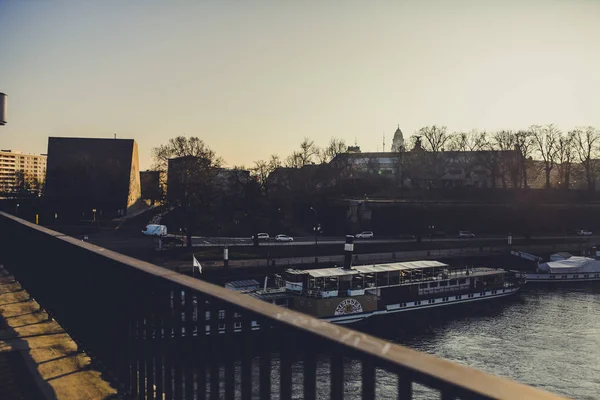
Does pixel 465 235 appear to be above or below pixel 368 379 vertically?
below

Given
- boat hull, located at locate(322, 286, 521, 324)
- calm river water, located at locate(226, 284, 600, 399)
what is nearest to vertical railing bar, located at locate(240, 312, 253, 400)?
calm river water, located at locate(226, 284, 600, 399)

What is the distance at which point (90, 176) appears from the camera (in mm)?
61156

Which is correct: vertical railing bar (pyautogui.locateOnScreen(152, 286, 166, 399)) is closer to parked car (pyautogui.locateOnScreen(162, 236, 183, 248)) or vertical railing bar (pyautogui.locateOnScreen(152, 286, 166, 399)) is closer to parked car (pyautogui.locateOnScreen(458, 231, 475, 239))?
parked car (pyautogui.locateOnScreen(162, 236, 183, 248))

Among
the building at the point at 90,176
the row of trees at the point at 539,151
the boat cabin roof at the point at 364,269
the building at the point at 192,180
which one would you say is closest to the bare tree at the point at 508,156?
the row of trees at the point at 539,151

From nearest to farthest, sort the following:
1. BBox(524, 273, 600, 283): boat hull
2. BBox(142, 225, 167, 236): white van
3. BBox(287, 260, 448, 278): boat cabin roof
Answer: BBox(287, 260, 448, 278): boat cabin roof < BBox(524, 273, 600, 283): boat hull < BBox(142, 225, 167, 236): white van

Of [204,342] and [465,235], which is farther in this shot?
[465,235]

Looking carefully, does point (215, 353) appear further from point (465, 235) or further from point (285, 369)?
point (465, 235)

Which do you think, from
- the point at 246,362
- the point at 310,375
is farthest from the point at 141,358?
the point at 310,375

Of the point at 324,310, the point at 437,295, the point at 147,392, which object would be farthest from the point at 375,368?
the point at 437,295

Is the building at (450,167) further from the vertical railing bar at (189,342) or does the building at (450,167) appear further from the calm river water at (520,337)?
the vertical railing bar at (189,342)

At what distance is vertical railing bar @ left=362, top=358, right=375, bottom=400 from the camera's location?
156 cm

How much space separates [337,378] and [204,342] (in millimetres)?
1123

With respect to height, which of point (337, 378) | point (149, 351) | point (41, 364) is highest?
point (337, 378)

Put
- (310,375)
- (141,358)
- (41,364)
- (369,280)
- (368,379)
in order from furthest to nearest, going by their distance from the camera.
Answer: (369,280) → (41,364) → (141,358) → (310,375) → (368,379)
